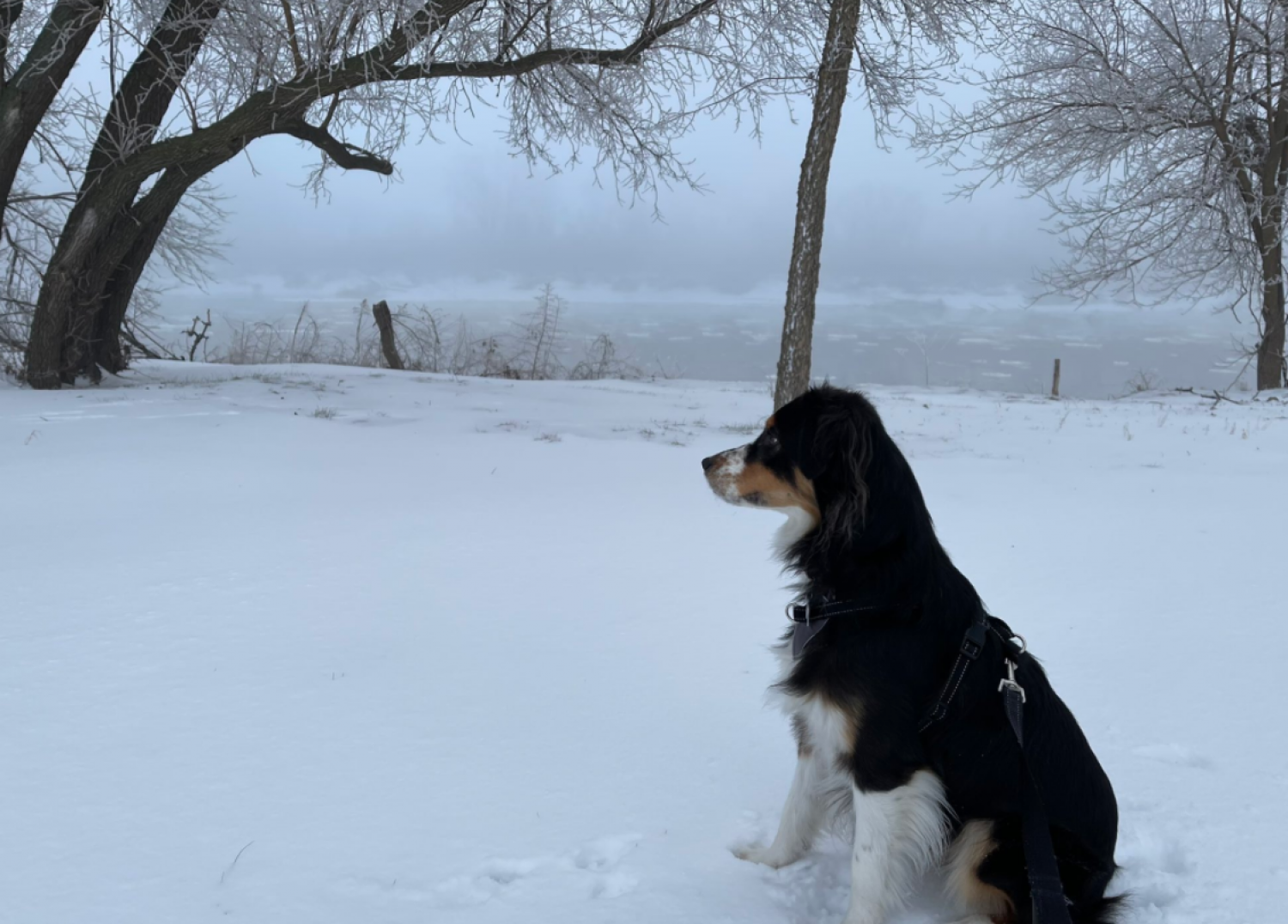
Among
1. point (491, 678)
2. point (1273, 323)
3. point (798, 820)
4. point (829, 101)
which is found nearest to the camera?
point (798, 820)

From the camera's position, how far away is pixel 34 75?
9.34 meters

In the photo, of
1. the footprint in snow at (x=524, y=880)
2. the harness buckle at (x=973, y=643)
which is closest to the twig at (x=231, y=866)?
the footprint in snow at (x=524, y=880)

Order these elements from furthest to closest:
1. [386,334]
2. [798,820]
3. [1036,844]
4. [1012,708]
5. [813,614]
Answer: [386,334], [798,820], [813,614], [1012,708], [1036,844]

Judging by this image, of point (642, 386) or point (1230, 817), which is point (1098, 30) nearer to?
point (642, 386)

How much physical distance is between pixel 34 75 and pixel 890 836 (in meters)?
11.0

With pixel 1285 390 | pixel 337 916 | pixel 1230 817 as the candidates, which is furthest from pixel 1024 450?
pixel 1285 390

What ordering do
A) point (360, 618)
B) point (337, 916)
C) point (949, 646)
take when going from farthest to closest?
point (360, 618)
point (949, 646)
point (337, 916)

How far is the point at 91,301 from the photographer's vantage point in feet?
32.7

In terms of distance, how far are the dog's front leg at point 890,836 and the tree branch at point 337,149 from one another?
1049 cm

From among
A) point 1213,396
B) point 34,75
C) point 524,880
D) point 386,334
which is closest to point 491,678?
point 524,880

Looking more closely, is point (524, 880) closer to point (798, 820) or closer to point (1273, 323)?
point (798, 820)

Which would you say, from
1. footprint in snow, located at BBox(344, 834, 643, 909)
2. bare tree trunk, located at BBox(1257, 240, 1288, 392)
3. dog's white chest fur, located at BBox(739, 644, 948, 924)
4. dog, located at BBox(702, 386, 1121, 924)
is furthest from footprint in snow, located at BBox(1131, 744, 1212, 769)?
bare tree trunk, located at BBox(1257, 240, 1288, 392)

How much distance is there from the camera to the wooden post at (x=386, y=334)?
17.6 m

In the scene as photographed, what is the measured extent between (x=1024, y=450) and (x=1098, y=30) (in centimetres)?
1050
